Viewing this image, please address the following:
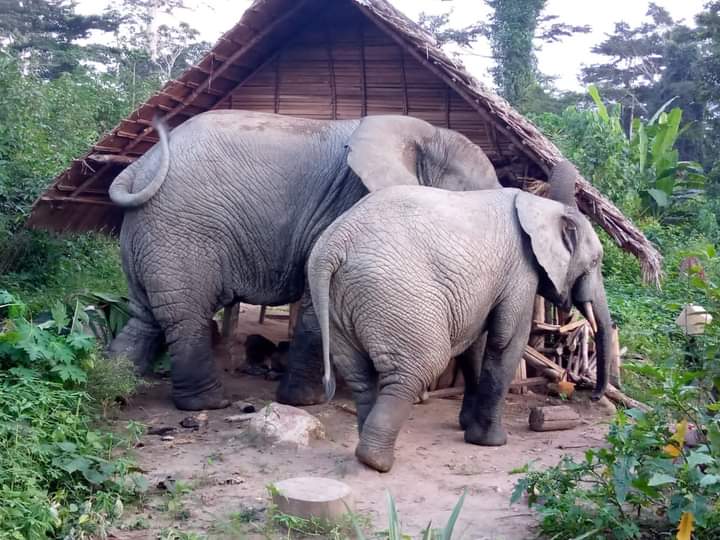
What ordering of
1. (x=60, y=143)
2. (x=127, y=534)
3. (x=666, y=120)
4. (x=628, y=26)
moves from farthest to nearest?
(x=628, y=26) → (x=666, y=120) → (x=60, y=143) → (x=127, y=534)

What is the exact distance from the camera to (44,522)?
3.73 m

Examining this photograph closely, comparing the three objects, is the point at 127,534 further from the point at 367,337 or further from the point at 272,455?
the point at 367,337

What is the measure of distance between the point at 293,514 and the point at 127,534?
0.80 metres

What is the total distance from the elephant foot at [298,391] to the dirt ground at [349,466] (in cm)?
10

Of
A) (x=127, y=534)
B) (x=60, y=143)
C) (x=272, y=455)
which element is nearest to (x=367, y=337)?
(x=272, y=455)

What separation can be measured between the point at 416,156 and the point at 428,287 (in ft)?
5.31

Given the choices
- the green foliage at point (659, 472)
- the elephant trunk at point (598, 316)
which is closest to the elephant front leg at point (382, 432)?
the green foliage at point (659, 472)

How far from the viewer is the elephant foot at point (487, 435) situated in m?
5.85

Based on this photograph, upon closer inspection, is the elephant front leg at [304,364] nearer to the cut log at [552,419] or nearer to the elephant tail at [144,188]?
the elephant tail at [144,188]

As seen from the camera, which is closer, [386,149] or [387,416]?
[387,416]

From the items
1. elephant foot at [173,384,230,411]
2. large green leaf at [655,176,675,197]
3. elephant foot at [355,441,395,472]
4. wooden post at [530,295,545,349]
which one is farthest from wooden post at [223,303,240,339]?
large green leaf at [655,176,675,197]

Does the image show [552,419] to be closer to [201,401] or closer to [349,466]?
[349,466]

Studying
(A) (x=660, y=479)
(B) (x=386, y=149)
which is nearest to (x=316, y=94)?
(B) (x=386, y=149)

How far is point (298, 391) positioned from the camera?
6.62 meters
